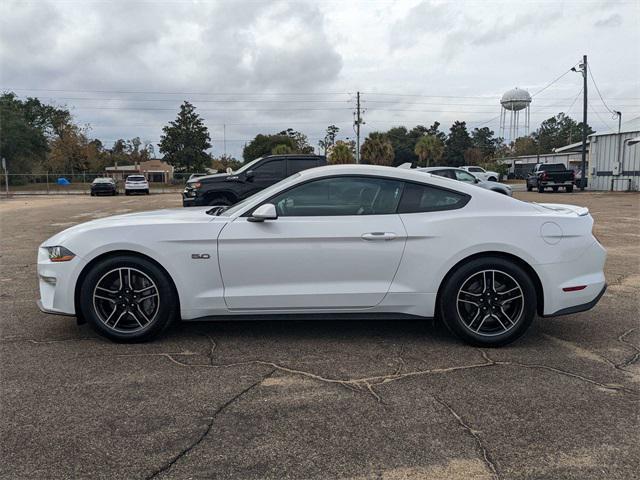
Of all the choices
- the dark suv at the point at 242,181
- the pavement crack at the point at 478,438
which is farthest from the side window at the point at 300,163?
the pavement crack at the point at 478,438

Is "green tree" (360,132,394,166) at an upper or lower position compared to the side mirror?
upper

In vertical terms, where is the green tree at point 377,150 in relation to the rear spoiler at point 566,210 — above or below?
above

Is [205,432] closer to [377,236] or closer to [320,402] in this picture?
[320,402]

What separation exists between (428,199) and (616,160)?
32860 millimetres

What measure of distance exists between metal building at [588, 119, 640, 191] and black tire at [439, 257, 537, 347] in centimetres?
2918

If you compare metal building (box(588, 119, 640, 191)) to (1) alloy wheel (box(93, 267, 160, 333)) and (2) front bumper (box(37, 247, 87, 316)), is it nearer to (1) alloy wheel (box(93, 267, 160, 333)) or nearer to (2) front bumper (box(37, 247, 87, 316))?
(1) alloy wheel (box(93, 267, 160, 333))

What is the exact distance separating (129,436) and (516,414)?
2.26 metres

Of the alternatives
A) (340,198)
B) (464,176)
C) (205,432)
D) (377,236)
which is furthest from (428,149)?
(205,432)

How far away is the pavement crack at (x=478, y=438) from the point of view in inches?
99.8

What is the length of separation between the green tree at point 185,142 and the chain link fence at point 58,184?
18579 mm

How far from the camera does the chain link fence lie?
146ft

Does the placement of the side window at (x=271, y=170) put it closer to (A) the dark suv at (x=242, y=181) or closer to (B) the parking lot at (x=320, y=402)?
(A) the dark suv at (x=242, y=181)

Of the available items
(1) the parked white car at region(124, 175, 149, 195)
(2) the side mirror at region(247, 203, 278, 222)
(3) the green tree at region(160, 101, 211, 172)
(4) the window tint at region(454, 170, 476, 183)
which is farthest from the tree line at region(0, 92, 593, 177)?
(2) the side mirror at region(247, 203, 278, 222)

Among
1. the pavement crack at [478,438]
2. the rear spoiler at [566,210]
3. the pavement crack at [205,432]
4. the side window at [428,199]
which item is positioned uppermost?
the side window at [428,199]
